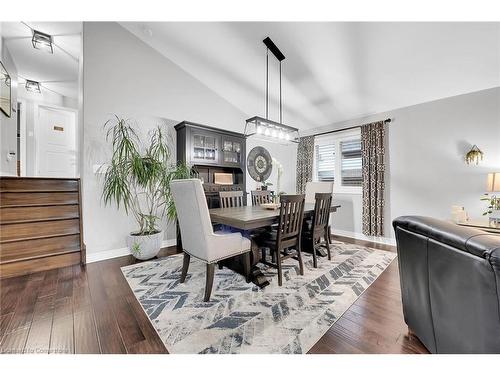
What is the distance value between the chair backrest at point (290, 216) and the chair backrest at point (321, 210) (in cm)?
35

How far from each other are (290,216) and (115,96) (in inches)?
117

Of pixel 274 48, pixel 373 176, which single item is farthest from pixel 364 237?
pixel 274 48

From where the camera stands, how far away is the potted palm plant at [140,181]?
2693mm

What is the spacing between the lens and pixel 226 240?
1856 mm

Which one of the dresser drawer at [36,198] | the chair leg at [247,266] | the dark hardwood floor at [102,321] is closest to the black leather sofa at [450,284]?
the dark hardwood floor at [102,321]

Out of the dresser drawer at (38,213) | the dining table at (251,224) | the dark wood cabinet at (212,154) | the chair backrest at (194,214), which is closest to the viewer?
the chair backrest at (194,214)

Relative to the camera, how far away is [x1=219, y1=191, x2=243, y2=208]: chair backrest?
2.96 meters

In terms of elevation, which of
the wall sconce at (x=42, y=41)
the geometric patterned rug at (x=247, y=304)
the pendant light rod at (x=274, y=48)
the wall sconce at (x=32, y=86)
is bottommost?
the geometric patterned rug at (x=247, y=304)

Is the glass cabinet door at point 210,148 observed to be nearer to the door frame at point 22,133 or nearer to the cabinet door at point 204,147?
the cabinet door at point 204,147

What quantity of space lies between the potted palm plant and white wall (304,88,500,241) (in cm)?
348

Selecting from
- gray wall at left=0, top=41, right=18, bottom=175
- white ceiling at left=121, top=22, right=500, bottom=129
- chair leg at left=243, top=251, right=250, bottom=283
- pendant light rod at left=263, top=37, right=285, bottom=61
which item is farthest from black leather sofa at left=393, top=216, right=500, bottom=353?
gray wall at left=0, top=41, right=18, bottom=175
